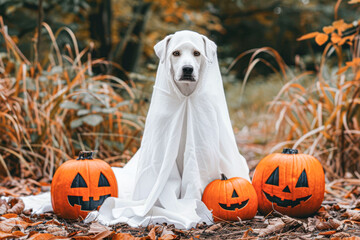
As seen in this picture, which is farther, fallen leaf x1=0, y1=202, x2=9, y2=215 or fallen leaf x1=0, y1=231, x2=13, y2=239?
fallen leaf x1=0, y1=202, x2=9, y2=215

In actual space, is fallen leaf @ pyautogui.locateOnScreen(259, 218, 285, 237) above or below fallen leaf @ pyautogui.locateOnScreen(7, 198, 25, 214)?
below

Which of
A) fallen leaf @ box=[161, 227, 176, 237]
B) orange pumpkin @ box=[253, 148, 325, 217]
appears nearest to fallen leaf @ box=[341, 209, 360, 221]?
orange pumpkin @ box=[253, 148, 325, 217]

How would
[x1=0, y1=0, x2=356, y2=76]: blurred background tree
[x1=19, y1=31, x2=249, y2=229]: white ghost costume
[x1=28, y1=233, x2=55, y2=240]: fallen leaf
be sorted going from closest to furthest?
[x1=28, y1=233, x2=55, y2=240]: fallen leaf → [x1=19, y1=31, x2=249, y2=229]: white ghost costume → [x1=0, y1=0, x2=356, y2=76]: blurred background tree

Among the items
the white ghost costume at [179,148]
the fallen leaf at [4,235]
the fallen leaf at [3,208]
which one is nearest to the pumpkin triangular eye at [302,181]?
the white ghost costume at [179,148]

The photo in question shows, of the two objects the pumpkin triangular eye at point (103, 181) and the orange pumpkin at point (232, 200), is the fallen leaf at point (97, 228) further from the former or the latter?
the orange pumpkin at point (232, 200)

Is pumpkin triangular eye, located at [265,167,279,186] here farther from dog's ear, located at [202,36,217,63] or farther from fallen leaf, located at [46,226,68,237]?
fallen leaf, located at [46,226,68,237]

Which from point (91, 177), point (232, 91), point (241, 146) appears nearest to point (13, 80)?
point (91, 177)

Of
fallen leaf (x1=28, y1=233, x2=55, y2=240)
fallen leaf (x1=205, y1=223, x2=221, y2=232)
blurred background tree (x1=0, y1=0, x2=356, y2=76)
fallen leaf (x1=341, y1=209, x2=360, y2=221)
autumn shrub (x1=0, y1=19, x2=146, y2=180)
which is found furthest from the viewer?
blurred background tree (x1=0, y1=0, x2=356, y2=76)

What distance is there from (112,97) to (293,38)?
9876 mm

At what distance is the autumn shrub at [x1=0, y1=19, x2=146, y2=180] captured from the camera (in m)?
3.46

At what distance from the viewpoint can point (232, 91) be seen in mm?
11109

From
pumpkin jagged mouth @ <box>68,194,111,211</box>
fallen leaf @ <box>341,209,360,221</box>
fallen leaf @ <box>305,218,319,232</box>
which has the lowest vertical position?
fallen leaf @ <box>305,218,319,232</box>

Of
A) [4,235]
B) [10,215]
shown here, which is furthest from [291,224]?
[10,215]

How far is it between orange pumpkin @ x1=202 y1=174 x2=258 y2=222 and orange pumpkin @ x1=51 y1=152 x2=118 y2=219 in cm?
75
